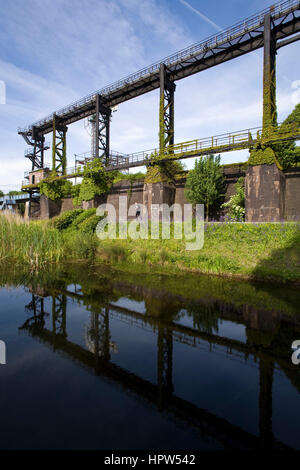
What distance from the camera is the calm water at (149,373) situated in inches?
102

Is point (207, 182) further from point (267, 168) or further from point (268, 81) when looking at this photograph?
point (268, 81)

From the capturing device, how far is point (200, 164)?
19109 mm

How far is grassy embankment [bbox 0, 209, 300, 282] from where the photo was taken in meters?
9.66

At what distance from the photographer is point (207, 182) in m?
18.9

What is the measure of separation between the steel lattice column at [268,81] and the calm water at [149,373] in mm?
14056

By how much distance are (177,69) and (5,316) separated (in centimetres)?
2452

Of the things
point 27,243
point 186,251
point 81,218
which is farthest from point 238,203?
point 27,243

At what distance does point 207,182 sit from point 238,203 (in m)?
2.80

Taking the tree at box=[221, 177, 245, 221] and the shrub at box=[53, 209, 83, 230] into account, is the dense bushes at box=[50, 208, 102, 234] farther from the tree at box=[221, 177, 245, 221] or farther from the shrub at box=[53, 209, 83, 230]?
the tree at box=[221, 177, 245, 221]

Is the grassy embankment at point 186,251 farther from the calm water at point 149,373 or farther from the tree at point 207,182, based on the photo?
the tree at point 207,182

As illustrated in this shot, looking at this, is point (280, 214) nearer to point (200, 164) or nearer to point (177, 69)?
point (200, 164)

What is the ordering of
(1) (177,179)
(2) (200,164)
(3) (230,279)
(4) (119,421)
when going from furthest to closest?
(1) (177,179)
(2) (200,164)
(3) (230,279)
(4) (119,421)

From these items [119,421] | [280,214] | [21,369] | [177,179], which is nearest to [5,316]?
[21,369]

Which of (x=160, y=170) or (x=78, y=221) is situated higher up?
(x=160, y=170)
